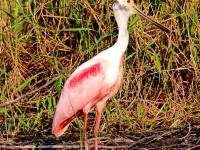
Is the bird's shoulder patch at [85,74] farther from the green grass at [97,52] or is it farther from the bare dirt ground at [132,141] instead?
the green grass at [97,52]

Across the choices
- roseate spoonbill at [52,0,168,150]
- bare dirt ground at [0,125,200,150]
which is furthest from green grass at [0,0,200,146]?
roseate spoonbill at [52,0,168,150]

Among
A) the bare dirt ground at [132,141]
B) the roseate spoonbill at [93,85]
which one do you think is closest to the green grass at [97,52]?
the bare dirt ground at [132,141]

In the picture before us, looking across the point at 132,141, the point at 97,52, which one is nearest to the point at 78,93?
the point at 132,141

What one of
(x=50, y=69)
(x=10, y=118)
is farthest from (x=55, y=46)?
(x=10, y=118)

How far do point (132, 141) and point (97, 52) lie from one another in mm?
1183

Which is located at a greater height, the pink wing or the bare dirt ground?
the pink wing

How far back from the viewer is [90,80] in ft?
19.7

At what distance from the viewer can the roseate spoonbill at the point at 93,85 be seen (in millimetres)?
5910

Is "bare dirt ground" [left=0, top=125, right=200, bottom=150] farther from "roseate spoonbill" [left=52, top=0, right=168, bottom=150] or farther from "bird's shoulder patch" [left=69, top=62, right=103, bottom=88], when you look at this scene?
"bird's shoulder patch" [left=69, top=62, right=103, bottom=88]

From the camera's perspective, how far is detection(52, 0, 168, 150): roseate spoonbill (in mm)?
5910

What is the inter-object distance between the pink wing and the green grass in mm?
761

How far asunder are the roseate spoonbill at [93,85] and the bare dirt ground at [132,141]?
0.68 ft

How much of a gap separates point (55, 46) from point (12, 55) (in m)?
0.45

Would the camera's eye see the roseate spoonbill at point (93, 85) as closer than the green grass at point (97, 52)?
Yes
